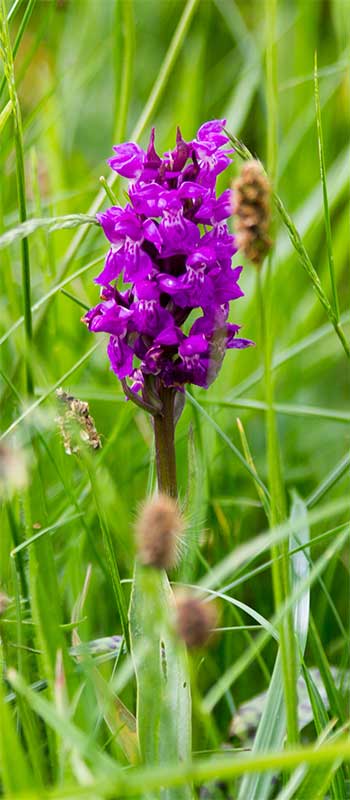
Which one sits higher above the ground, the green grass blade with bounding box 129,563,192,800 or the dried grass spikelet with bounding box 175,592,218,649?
the dried grass spikelet with bounding box 175,592,218,649

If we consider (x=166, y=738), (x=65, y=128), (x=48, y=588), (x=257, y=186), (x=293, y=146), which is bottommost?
(x=166, y=738)

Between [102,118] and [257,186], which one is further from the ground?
[102,118]

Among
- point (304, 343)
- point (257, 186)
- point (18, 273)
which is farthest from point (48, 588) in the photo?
point (18, 273)

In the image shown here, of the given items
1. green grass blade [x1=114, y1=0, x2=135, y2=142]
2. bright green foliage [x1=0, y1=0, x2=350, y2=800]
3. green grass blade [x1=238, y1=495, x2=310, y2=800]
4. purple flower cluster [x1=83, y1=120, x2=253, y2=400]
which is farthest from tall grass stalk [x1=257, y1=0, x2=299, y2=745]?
green grass blade [x1=114, y1=0, x2=135, y2=142]

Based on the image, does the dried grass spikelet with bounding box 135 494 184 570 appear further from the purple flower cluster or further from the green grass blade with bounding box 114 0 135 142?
the green grass blade with bounding box 114 0 135 142

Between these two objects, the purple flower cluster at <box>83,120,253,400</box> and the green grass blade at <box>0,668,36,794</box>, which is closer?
the green grass blade at <box>0,668,36,794</box>

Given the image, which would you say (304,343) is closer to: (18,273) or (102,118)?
(18,273)

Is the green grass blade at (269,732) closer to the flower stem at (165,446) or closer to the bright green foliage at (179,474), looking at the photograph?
the bright green foliage at (179,474)
